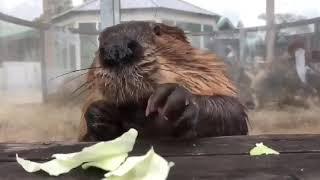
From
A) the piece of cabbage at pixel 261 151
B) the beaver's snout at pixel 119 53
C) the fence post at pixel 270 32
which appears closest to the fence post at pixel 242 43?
the fence post at pixel 270 32

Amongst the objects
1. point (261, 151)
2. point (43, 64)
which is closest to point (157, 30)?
point (261, 151)

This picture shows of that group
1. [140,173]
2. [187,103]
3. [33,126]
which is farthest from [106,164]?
[33,126]

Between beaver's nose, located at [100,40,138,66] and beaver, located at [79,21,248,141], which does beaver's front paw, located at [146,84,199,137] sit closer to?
beaver, located at [79,21,248,141]

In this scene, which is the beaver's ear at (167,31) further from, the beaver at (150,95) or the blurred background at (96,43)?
the blurred background at (96,43)

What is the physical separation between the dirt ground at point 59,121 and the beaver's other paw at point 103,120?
1.72 m

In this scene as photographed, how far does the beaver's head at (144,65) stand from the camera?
2.08m

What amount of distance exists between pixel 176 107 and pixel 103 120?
40 centimetres

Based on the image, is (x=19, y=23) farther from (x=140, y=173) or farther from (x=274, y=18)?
(x=140, y=173)

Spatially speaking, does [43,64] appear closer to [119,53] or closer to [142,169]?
[119,53]

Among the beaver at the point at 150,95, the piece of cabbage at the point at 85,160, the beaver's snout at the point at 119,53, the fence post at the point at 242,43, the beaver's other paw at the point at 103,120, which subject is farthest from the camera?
the fence post at the point at 242,43

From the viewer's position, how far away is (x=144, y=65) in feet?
7.01

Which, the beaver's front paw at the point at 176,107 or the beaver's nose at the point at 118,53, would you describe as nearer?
the beaver's front paw at the point at 176,107

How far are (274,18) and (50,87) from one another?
142 cm

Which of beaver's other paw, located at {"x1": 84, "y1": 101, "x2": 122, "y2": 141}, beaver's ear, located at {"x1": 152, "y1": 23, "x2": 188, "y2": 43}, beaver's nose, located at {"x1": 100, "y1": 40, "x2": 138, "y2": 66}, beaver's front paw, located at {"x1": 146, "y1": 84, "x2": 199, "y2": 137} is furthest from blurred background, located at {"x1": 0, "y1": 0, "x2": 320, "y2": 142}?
beaver's front paw, located at {"x1": 146, "y1": 84, "x2": 199, "y2": 137}
